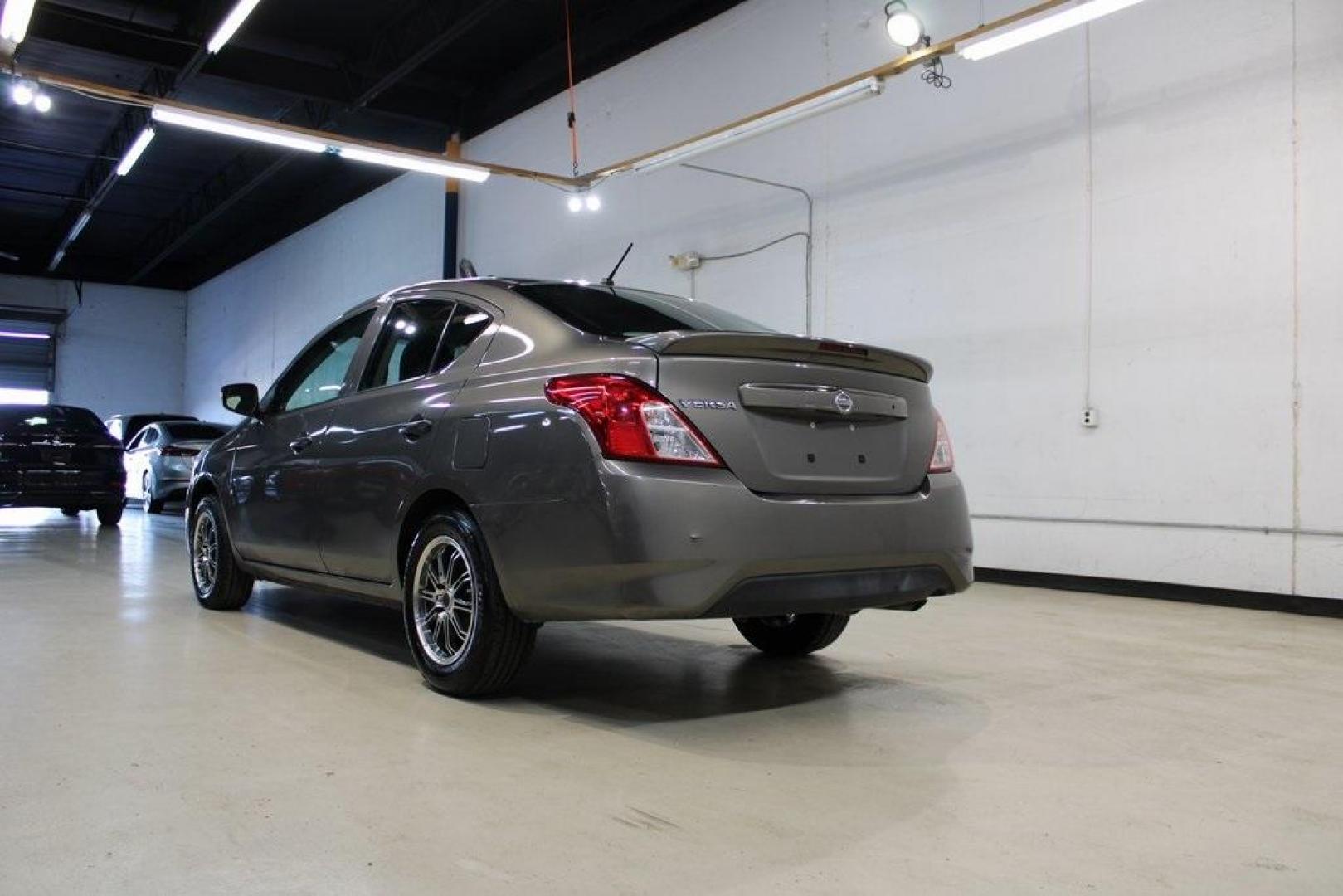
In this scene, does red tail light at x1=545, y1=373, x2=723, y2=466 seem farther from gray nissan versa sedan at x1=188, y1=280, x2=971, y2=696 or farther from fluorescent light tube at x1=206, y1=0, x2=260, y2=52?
fluorescent light tube at x1=206, y1=0, x2=260, y2=52

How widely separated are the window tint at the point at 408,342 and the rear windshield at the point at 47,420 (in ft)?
27.3

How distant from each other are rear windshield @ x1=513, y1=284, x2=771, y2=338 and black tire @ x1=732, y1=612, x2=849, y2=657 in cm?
114

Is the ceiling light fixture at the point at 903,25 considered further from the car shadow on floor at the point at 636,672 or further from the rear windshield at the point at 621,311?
the car shadow on floor at the point at 636,672

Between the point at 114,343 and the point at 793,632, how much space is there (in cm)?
2357

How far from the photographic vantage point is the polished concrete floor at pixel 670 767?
71.5 inches

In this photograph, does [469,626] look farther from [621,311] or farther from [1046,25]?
[1046,25]

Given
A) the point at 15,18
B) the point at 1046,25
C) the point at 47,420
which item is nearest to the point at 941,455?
the point at 1046,25

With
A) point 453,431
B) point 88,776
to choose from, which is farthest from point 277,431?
point 88,776

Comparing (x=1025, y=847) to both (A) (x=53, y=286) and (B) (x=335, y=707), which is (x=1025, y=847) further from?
(A) (x=53, y=286)

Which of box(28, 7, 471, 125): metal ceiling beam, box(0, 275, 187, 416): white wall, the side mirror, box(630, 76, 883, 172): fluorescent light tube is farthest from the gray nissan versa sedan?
box(0, 275, 187, 416): white wall

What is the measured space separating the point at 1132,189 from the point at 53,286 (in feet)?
76.9

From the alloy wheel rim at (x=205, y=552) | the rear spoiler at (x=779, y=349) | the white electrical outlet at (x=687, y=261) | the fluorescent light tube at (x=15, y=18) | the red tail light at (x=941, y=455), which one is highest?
the fluorescent light tube at (x=15, y=18)

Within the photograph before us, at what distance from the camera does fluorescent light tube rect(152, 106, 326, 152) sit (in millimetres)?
8086

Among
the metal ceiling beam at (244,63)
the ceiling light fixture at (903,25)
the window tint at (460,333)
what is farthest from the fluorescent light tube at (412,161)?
the window tint at (460,333)
